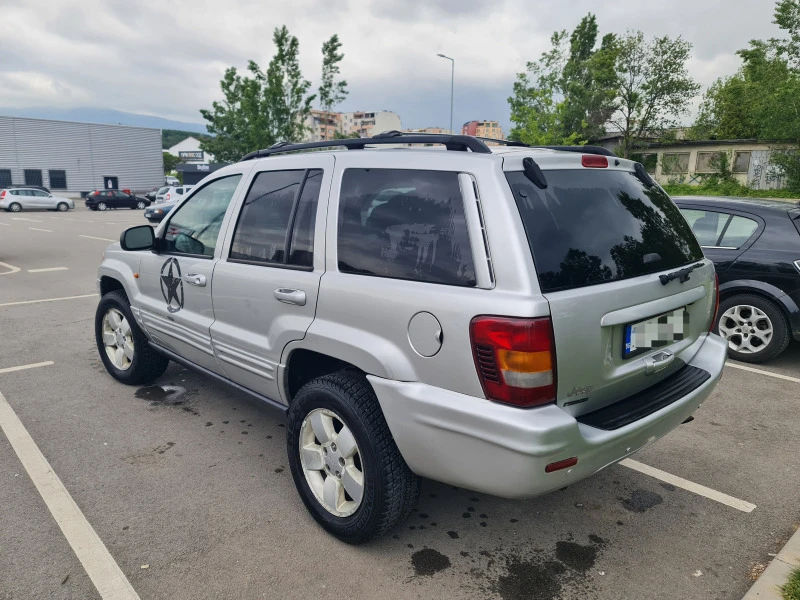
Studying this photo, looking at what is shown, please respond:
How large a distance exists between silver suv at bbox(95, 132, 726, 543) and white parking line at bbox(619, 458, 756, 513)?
79 centimetres

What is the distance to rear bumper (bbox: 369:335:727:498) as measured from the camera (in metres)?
2.03

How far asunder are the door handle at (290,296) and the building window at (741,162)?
42.8m

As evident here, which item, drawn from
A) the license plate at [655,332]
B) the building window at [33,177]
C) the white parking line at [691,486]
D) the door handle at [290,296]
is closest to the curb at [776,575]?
the white parking line at [691,486]

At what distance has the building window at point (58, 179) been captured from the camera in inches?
1809

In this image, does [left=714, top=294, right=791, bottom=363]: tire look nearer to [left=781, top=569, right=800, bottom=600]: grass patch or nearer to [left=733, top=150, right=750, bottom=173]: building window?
[left=781, top=569, right=800, bottom=600]: grass patch

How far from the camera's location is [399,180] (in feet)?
8.27

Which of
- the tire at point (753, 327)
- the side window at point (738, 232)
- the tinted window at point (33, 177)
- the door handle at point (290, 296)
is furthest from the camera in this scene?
the tinted window at point (33, 177)

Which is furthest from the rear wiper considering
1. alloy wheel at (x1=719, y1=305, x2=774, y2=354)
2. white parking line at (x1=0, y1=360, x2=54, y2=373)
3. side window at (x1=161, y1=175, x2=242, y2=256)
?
white parking line at (x1=0, y1=360, x2=54, y2=373)

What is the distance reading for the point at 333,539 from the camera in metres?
2.72

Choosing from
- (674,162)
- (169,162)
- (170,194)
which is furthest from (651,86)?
(169,162)

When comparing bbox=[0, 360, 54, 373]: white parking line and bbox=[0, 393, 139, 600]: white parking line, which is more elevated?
bbox=[0, 360, 54, 373]: white parking line

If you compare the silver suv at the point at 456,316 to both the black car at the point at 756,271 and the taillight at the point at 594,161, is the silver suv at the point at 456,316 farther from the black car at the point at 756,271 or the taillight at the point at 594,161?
the black car at the point at 756,271

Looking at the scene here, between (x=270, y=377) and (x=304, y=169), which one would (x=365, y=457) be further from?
(x=304, y=169)

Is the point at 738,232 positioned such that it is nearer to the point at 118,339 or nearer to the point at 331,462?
the point at 331,462
